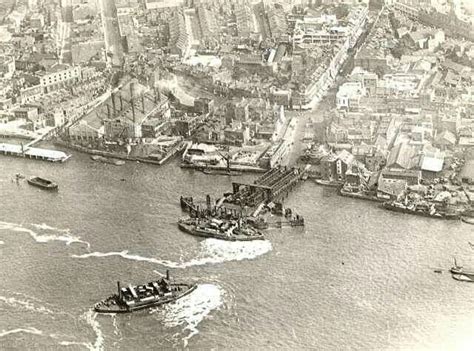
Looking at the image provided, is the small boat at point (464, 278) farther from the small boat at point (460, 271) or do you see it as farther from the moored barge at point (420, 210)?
the moored barge at point (420, 210)

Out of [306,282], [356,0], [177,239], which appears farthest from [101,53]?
[306,282]

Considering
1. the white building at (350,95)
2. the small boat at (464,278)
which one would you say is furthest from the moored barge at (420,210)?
the white building at (350,95)

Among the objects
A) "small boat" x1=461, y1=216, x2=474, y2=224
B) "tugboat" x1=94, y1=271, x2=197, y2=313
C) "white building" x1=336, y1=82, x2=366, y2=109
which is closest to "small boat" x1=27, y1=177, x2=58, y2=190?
"tugboat" x1=94, y1=271, x2=197, y2=313

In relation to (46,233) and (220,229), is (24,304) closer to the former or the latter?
(46,233)

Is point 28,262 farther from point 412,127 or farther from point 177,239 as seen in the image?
point 412,127

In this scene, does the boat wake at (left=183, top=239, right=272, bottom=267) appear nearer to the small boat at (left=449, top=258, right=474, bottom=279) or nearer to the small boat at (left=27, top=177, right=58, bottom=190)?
the small boat at (left=449, top=258, right=474, bottom=279)

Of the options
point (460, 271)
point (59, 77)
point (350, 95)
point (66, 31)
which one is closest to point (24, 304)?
point (460, 271)

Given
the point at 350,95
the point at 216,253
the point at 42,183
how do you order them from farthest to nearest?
the point at 350,95 → the point at 42,183 → the point at 216,253
